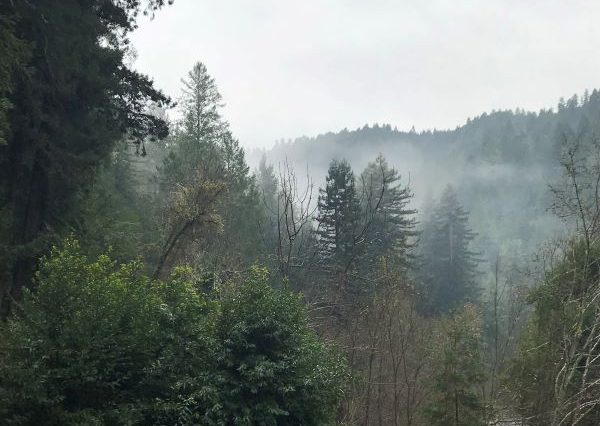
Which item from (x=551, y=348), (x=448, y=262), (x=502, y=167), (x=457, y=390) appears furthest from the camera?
(x=502, y=167)

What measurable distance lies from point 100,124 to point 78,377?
241 inches

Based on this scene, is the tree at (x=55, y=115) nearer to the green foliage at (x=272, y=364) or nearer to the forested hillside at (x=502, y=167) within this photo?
the green foliage at (x=272, y=364)

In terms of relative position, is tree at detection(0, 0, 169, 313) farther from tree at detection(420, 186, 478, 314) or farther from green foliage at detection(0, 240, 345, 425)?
tree at detection(420, 186, 478, 314)

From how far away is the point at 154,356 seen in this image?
25.8 ft

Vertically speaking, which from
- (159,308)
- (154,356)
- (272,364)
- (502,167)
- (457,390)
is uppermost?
(502,167)

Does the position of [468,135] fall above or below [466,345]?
above

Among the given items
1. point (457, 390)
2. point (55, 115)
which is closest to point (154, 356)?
point (55, 115)

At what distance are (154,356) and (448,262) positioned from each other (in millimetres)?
39386

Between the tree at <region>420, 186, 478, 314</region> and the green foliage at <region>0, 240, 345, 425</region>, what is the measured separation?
3072cm

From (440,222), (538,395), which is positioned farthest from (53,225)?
(440,222)

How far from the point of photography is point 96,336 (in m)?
7.34

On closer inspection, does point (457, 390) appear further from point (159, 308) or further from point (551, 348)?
point (159, 308)

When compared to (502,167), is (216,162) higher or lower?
lower

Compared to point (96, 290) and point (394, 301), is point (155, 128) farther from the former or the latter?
point (394, 301)
